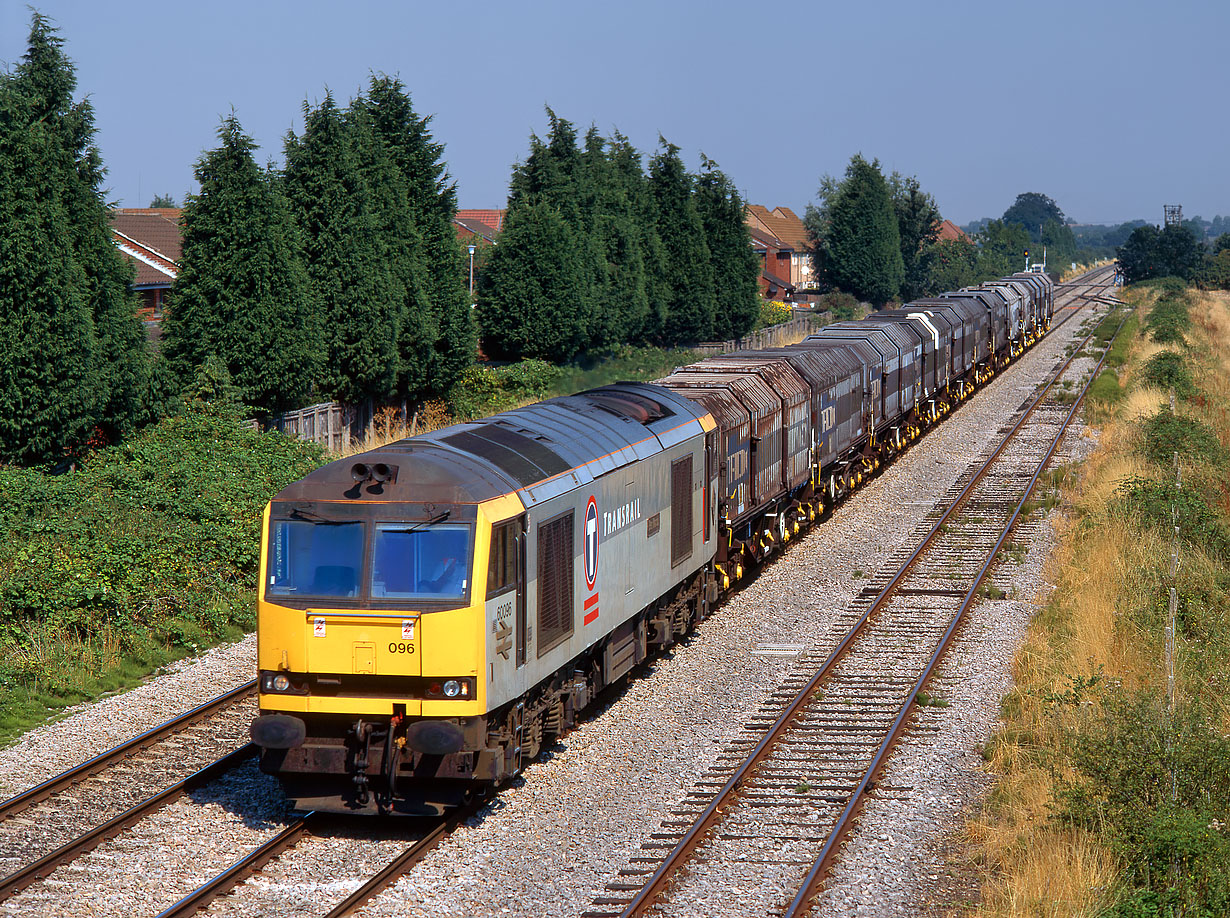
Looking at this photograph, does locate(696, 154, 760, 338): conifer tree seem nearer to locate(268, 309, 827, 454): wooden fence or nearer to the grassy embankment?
locate(268, 309, 827, 454): wooden fence

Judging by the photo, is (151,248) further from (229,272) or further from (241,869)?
(241,869)

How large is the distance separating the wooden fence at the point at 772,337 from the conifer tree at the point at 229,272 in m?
26.6

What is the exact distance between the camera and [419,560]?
1136cm

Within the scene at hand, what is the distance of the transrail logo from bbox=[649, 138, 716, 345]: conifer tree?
3900 cm

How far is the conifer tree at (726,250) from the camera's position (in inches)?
2175

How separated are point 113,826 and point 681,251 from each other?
43.7m

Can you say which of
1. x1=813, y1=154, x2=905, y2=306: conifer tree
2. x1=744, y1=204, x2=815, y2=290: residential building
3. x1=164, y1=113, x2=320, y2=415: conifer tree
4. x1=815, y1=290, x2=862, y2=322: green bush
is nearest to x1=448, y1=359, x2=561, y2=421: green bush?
x1=164, y1=113, x2=320, y2=415: conifer tree

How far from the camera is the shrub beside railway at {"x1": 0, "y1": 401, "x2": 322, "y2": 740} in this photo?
16281 millimetres

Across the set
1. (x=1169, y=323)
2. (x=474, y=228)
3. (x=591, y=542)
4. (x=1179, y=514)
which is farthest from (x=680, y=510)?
(x=474, y=228)

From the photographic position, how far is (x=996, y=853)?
1120cm

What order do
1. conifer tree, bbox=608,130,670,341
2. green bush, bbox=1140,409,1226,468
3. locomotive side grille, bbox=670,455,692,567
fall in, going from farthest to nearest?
conifer tree, bbox=608,130,670,341 < green bush, bbox=1140,409,1226,468 < locomotive side grille, bbox=670,455,692,567

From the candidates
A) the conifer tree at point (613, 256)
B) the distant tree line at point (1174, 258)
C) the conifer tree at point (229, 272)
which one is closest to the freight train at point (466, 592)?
the conifer tree at point (229, 272)

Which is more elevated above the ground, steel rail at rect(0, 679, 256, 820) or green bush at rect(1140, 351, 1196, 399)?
green bush at rect(1140, 351, 1196, 399)

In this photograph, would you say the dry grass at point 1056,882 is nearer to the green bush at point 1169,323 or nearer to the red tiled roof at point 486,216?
the green bush at point 1169,323
